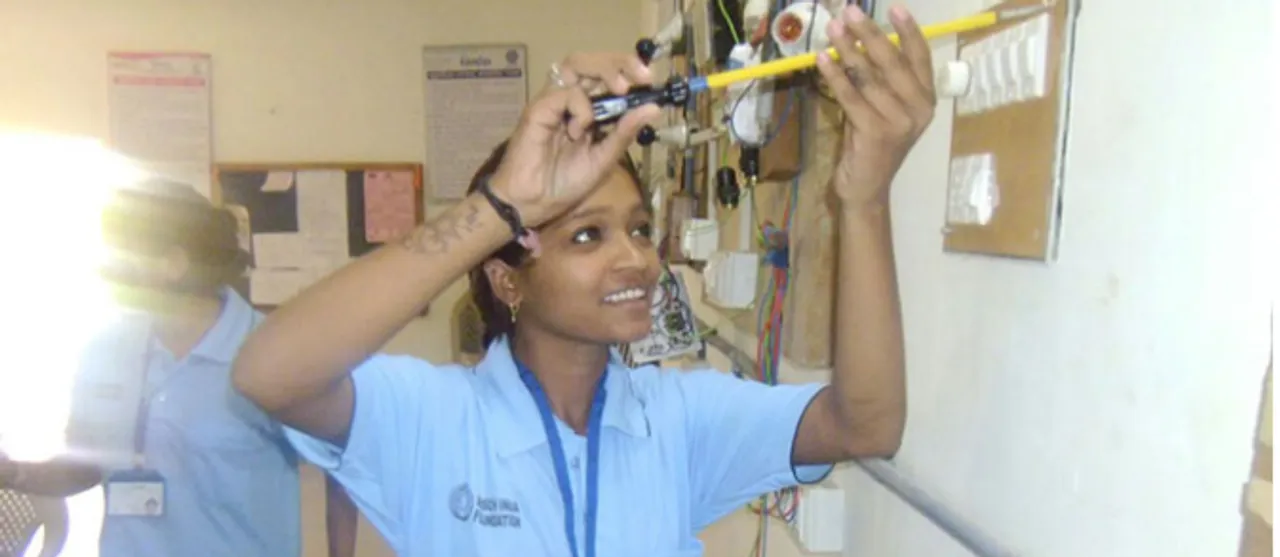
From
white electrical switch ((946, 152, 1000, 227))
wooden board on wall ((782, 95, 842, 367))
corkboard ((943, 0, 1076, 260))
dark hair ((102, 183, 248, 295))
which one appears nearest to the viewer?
corkboard ((943, 0, 1076, 260))

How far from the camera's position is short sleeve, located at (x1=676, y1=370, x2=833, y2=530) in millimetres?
1134

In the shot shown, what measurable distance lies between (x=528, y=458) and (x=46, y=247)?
255 cm

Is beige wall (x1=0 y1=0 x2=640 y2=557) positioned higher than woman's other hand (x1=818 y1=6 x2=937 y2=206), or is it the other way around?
beige wall (x1=0 y1=0 x2=640 y2=557)

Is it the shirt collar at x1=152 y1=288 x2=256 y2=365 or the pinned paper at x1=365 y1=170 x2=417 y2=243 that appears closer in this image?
the shirt collar at x1=152 y1=288 x2=256 y2=365

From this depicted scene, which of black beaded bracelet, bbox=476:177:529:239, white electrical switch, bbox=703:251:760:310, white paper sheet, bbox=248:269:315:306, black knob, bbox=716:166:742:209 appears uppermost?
black knob, bbox=716:166:742:209

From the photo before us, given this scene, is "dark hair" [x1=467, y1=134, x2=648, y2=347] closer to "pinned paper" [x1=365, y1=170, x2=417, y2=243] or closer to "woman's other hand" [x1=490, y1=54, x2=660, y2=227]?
"woman's other hand" [x1=490, y1=54, x2=660, y2=227]

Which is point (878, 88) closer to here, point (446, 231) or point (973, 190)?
point (973, 190)

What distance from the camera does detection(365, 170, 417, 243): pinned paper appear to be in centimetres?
311

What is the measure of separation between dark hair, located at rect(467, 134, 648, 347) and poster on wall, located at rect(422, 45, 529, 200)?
1889mm

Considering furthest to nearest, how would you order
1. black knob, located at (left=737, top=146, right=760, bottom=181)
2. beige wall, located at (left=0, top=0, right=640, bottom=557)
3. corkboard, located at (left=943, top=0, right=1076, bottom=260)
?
beige wall, located at (left=0, top=0, right=640, bottom=557)
black knob, located at (left=737, top=146, right=760, bottom=181)
corkboard, located at (left=943, top=0, right=1076, bottom=260)

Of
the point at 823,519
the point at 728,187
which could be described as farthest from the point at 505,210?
the point at 728,187

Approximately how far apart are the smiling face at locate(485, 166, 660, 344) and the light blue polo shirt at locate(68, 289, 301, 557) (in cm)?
88

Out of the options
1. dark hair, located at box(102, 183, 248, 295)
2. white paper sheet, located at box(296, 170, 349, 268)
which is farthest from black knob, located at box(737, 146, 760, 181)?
white paper sheet, located at box(296, 170, 349, 268)

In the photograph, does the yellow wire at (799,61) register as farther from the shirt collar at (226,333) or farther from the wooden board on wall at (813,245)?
the shirt collar at (226,333)
